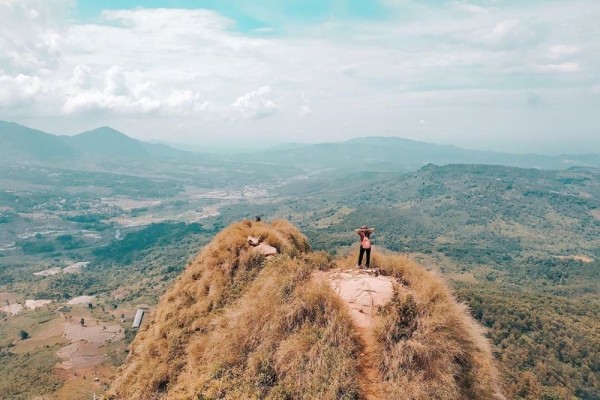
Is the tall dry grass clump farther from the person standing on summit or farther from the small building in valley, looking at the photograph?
the small building in valley

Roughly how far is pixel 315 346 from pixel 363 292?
3094 millimetres

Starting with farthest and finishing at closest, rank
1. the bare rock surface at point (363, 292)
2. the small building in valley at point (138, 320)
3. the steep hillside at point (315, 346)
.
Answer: the small building in valley at point (138, 320), the bare rock surface at point (363, 292), the steep hillside at point (315, 346)

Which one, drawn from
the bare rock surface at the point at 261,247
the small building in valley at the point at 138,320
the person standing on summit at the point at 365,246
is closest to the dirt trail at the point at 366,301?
the person standing on summit at the point at 365,246

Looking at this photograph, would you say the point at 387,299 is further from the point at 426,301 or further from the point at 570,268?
the point at 570,268

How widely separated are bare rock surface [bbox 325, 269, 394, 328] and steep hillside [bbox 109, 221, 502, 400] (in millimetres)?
76

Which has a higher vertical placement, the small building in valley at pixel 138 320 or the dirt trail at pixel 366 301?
the dirt trail at pixel 366 301

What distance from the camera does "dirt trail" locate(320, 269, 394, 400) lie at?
10172 millimetres

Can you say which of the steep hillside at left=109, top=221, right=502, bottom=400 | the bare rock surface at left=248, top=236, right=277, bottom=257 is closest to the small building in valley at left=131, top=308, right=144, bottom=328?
the bare rock surface at left=248, top=236, right=277, bottom=257

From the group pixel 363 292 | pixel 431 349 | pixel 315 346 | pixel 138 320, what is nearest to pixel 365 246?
pixel 363 292

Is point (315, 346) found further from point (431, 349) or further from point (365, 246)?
point (365, 246)

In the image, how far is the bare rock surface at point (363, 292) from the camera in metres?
12.1

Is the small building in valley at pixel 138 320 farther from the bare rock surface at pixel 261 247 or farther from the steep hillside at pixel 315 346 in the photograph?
the steep hillside at pixel 315 346

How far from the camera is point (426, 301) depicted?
11.6 metres

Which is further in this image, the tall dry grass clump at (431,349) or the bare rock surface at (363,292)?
the bare rock surface at (363,292)
